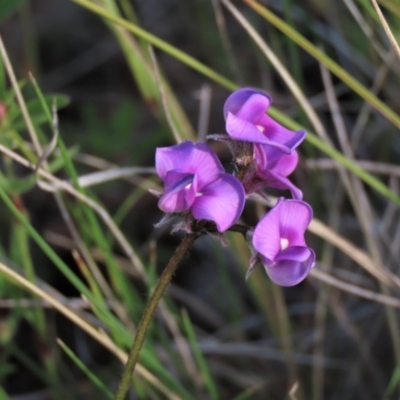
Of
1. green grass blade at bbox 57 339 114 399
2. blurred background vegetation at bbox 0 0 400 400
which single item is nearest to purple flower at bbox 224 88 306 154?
blurred background vegetation at bbox 0 0 400 400

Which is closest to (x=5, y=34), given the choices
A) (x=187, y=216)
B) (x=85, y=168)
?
(x=85, y=168)

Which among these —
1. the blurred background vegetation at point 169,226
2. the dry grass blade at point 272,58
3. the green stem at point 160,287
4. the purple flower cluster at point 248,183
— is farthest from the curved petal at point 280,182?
the dry grass blade at point 272,58

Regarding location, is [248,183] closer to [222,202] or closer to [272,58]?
[222,202]

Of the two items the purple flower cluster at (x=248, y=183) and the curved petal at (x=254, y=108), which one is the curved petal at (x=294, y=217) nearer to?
the purple flower cluster at (x=248, y=183)

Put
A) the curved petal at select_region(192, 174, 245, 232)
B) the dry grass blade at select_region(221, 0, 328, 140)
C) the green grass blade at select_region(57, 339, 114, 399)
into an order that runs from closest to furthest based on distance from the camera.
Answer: the curved petal at select_region(192, 174, 245, 232) < the green grass blade at select_region(57, 339, 114, 399) < the dry grass blade at select_region(221, 0, 328, 140)

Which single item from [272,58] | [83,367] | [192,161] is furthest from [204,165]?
[272,58]

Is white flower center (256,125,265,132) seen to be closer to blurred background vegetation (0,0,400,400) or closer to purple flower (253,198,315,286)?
purple flower (253,198,315,286)

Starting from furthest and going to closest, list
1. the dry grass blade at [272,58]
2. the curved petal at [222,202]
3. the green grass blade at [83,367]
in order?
the dry grass blade at [272,58]
the green grass blade at [83,367]
the curved petal at [222,202]
